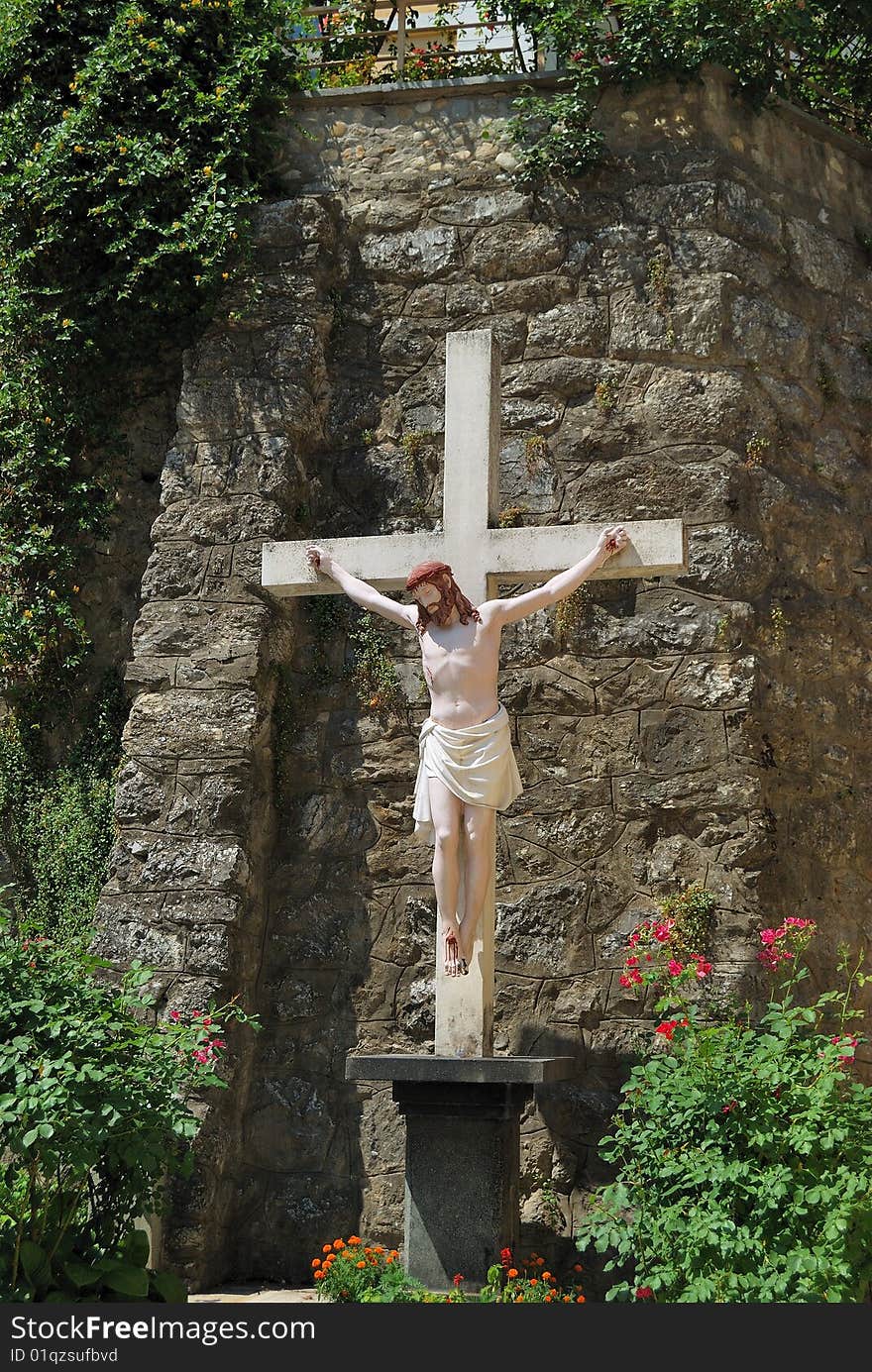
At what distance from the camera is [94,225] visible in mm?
7352

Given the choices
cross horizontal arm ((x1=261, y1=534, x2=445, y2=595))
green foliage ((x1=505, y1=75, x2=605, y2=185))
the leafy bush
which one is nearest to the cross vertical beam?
cross horizontal arm ((x1=261, y1=534, x2=445, y2=595))

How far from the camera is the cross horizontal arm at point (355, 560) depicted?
5523 mm

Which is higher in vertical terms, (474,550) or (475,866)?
(474,550)

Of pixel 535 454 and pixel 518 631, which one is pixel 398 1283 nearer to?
pixel 518 631

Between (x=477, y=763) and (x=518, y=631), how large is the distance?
5.65ft

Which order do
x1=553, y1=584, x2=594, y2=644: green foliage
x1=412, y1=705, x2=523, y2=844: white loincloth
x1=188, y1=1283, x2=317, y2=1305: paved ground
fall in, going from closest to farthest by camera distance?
Answer: x1=412, y1=705, x2=523, y2=844: white loincloth
x1=188, y1=1283, x2=317, y2=1305: paved ground
x1=553, y1=584, x2=594, y2=644: green foliage

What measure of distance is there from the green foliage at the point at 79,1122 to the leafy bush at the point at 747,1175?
1313 millimetres

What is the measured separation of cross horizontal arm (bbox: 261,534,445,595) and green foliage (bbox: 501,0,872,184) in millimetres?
2526

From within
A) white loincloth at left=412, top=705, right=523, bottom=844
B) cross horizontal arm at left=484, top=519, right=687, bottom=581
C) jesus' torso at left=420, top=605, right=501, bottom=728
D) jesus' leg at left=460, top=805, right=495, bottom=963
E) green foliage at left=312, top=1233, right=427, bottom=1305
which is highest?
cross horizontal arm at left=484, top=519, right=687, bottom=581

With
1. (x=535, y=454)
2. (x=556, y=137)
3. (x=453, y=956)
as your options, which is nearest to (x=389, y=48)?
(x=556, y=137)

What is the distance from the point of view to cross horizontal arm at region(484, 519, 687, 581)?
5242mm

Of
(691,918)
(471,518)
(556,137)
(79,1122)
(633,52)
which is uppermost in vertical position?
(633,52)

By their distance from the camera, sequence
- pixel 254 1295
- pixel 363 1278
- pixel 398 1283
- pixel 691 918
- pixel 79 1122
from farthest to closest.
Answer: pixel 691 918
pixel 254 1295
pixel 363 1278
pixel 398 1283
pixel 79 1122

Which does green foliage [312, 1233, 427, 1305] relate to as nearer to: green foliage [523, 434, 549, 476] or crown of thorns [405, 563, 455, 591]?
crown of thorns [405, 563, 455, 591]
